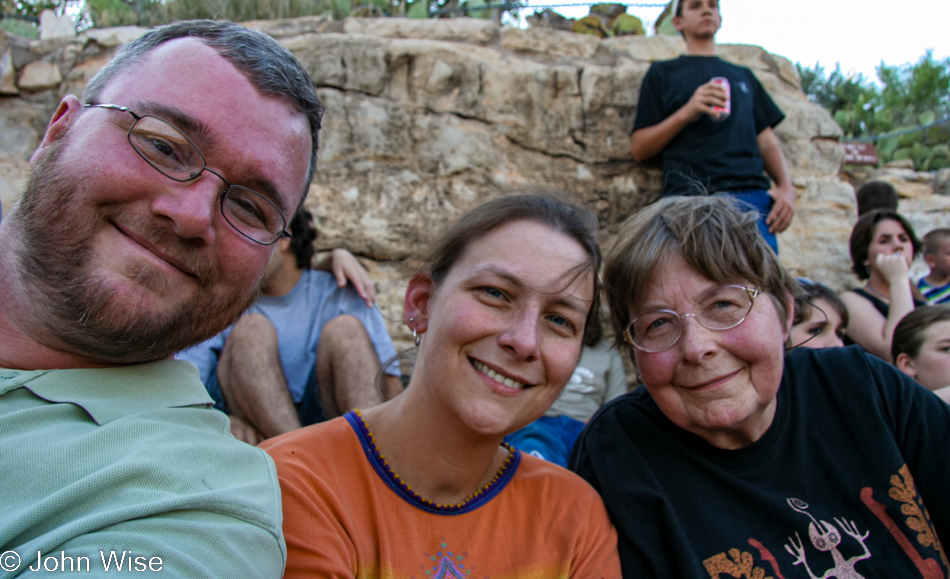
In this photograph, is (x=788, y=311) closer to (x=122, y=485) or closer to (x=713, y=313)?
(x=713, y=313)

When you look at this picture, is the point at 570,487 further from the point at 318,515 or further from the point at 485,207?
the point at 485,207

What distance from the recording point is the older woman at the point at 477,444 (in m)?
1.24

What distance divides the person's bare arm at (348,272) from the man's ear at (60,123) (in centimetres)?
166

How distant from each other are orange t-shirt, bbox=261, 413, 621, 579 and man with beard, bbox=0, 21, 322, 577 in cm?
13

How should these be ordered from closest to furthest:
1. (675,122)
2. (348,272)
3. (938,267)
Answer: (348,272) → (675,122) → (938,267)

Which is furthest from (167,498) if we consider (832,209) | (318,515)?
(832,209)

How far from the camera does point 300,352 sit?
2.65 metres

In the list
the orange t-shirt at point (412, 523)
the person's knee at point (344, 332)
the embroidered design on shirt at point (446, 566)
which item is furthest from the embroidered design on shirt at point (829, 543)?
the person's knee at point (344, 332)

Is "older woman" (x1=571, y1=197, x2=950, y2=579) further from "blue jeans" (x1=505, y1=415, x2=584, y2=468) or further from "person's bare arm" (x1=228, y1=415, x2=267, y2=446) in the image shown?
"person's bare arm" (x1=228, y1=415, x2=267, y2=446)

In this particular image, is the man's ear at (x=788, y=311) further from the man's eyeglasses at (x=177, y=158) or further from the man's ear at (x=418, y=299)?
the man's eyeglasses at (x=177, y=158)

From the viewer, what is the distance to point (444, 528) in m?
1.29

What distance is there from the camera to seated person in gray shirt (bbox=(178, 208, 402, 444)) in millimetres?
2289

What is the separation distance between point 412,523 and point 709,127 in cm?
291

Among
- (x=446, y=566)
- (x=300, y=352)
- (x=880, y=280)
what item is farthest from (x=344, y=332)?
(x=880, y=280)
